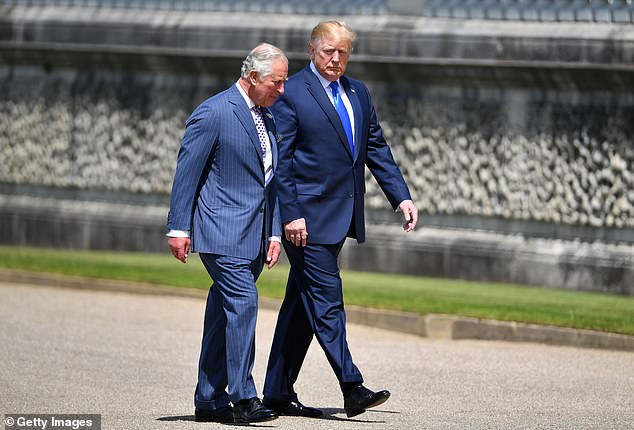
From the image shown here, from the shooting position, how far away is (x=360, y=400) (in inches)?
301

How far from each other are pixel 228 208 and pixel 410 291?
18.5 ft

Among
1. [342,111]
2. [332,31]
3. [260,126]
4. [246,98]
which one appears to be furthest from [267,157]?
[332,31]

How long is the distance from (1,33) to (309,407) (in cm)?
978

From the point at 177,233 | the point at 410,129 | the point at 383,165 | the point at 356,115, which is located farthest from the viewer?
the point at 410,129

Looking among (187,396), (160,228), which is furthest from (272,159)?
(160,228)

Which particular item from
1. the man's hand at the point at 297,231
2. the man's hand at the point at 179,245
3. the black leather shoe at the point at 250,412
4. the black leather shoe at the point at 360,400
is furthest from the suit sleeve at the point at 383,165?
the black leather shoe at the point at 250,412

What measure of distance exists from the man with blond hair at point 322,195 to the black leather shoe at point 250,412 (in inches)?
16.9

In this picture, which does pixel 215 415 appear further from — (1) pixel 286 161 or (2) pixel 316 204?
(1) pixel 286 161

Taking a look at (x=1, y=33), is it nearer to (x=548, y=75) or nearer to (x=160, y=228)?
(x=160, y=228)

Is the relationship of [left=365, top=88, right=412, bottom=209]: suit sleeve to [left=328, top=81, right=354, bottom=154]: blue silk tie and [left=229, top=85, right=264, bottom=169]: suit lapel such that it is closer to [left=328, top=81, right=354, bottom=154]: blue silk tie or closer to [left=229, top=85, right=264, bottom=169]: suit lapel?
[left=328, top=81, right=354, bottom=154]: blue silk tie

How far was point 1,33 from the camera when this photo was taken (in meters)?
16.9

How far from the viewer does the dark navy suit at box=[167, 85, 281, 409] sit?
7.43 m

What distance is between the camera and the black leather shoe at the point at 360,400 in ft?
24.8

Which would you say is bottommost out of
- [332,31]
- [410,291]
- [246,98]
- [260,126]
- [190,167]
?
[410,291]
